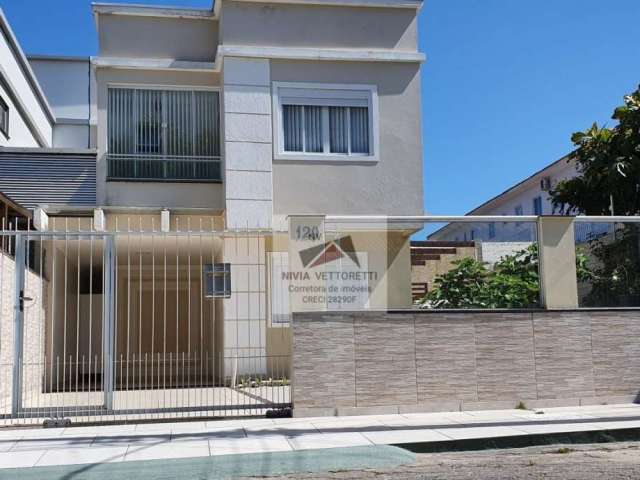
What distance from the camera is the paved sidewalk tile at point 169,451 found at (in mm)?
7551

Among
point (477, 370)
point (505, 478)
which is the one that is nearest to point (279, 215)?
point (477, 370)

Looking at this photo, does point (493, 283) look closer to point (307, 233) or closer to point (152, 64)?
point (307, 233)

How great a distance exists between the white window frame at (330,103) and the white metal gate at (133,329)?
2.39m

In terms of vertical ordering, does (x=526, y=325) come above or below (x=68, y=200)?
below

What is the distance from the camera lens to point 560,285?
423 inches

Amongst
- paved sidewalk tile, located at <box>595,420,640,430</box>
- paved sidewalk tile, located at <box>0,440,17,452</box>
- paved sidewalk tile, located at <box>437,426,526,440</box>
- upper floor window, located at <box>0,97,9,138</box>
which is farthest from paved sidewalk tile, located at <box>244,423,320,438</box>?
upper floor window, located at <box>0,97,9,138</box>

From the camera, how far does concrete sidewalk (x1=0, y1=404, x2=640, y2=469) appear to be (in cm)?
777

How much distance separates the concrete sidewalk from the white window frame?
6986 millimetres

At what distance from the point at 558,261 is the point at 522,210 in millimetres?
29765

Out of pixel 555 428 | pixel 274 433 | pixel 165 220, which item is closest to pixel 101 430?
pixel 274 433

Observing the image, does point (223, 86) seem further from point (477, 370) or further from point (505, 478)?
point (505, 478)

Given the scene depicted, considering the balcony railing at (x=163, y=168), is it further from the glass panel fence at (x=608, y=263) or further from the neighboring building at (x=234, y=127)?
the glass panel fence at (x=608, y=263)

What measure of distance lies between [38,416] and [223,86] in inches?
317

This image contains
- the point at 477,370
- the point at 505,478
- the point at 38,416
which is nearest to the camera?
the point at 505,478
